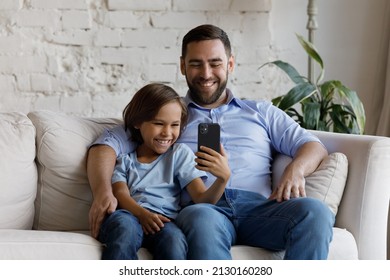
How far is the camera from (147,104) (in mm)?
2309

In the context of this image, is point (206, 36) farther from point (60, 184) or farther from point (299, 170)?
point (60, 184)

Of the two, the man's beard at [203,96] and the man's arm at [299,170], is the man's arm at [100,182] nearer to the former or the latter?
the man's beard at [203,96]

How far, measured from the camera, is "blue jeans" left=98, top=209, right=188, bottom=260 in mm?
1964

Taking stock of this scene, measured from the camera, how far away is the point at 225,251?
1.97 meters

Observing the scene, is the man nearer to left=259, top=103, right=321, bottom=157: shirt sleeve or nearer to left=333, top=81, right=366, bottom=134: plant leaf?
left=259, top=103, right=321, bottom=157: shirt sleeve

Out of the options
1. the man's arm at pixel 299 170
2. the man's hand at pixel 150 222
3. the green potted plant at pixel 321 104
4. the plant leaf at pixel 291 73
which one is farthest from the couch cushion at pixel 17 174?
the plant leaf at pixel 291 73

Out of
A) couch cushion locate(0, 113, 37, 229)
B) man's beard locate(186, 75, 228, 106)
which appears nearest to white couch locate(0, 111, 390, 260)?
couch cushion locate(0, 113, 37, 229)

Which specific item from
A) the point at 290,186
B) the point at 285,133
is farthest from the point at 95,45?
the point at 290,186

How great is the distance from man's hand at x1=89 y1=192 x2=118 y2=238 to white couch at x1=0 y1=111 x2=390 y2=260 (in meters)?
0.04

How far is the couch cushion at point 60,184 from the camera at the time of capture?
7.70 ft

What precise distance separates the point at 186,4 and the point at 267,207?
158 centimetres

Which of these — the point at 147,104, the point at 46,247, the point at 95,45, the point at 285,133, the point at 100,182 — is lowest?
the point at 46,247

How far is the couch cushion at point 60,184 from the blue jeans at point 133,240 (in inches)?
10.7

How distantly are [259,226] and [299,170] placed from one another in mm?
243
